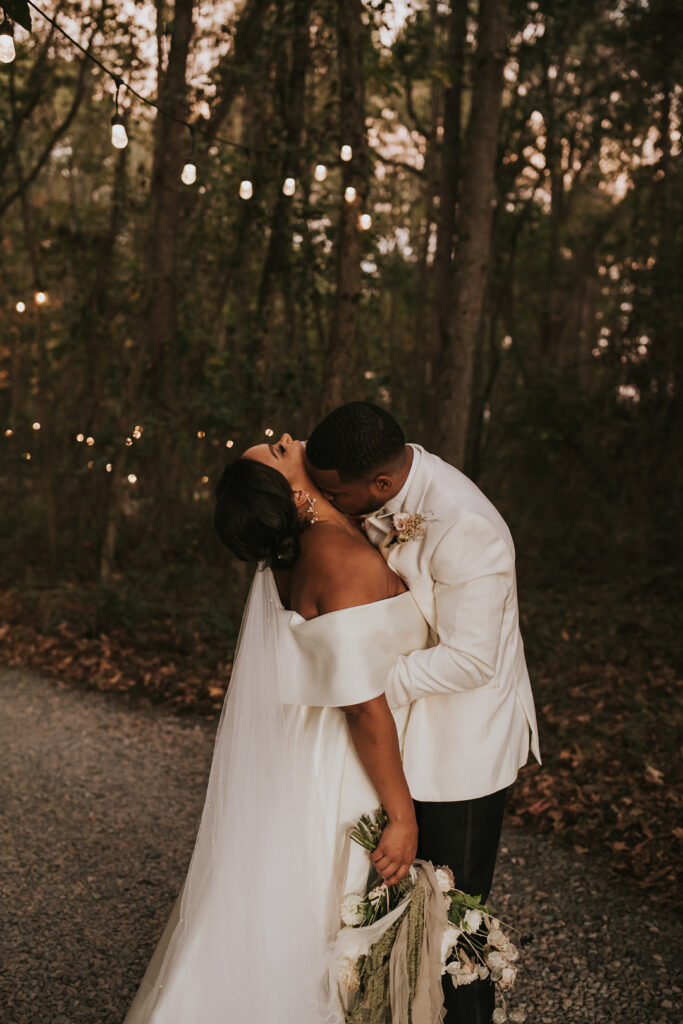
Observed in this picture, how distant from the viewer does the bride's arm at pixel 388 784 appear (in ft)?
7.40

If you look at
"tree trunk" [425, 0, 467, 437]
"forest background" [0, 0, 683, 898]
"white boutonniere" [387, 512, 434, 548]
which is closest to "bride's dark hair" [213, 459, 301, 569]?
"white boutonniere" [387, 512, 434, 548]

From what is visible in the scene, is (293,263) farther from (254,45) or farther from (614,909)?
(614,909)

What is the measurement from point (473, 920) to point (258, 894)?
1.97 ft

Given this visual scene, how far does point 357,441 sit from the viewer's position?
2262 mm

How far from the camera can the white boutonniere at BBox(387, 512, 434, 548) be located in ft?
7.48

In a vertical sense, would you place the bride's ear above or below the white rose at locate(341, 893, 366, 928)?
above

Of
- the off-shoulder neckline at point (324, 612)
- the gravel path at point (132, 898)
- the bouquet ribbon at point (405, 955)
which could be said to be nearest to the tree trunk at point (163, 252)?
the gravel path at point (132, 898)

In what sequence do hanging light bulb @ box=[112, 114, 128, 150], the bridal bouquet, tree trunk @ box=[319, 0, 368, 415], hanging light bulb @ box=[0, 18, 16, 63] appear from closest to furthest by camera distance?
1. the bridal bouquet
2. hanging light bulb @ box=[0, 18, 16, 63]
3. hanging light bulb @ box=[112, 114, 128, 150]
4. tree trunk @ box=[319, 0, 368, 415]

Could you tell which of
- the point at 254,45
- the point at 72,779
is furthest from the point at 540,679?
the point at 254,45

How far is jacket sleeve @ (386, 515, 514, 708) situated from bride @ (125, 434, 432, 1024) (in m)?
0.11

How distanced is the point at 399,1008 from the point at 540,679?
565 centimetres

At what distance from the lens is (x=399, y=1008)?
231 centimetres

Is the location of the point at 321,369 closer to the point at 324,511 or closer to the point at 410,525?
the point at 324,511

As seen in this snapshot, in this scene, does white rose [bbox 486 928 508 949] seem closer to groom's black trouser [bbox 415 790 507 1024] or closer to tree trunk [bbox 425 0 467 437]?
groom's black trouser [bbox 415 790 507 1024]
